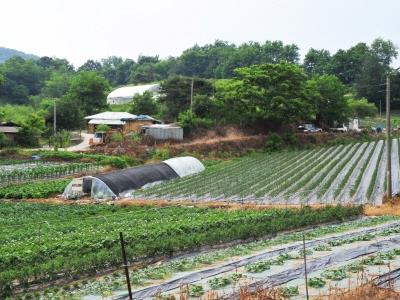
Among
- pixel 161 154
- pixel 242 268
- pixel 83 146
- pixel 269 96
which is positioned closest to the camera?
pixel 242 268

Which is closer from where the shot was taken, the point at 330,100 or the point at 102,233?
the point at 102,233

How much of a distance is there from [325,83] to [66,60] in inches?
3839

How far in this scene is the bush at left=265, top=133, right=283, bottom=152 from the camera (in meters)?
52.2

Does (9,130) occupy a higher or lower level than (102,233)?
higher

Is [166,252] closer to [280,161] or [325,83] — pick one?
[280,161]

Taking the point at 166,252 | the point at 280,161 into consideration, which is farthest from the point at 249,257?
the point at 280,161

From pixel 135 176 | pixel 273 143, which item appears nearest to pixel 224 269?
pixel 135 176

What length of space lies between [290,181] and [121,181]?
9767 mm

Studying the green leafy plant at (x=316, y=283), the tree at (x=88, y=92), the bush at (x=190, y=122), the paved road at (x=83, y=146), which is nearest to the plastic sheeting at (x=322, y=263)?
the green leafy plant at (x=316, y=283)

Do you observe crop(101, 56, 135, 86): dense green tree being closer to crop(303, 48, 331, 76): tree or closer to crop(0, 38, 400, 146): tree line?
crop(0, 38, 400, 146): tree line

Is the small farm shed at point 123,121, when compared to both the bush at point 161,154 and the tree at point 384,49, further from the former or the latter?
the tree at point 384,49

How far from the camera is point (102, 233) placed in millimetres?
18609

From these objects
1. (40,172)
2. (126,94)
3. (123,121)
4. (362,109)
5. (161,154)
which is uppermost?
(126,94)

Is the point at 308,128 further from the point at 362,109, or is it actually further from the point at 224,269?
the point at 224,269
